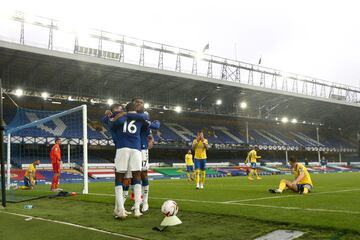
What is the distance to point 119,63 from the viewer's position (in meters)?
35.1

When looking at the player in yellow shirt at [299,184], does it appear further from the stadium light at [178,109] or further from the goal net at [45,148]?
the stadium light at [178,109]

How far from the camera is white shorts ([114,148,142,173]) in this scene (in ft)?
22.6

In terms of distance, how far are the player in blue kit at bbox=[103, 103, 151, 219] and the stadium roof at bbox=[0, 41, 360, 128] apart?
26.1 m

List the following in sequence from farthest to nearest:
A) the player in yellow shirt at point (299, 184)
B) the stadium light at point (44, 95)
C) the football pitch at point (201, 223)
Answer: the stadium light at point (44, 95) < the player in yellow shirt at point (299, 184) < the football pitch at point (201, 223)

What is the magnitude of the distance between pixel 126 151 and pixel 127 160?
0.56ft

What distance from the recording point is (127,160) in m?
6.91

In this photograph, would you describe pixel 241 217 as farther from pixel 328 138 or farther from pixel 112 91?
pixel 328 138

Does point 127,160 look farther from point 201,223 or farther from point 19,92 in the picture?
point 19,92

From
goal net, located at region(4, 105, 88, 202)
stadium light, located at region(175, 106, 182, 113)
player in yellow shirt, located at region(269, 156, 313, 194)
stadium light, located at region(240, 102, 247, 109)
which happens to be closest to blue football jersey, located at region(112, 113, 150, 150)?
player in yellow shirt, located at region(269, 156, 313, 194)

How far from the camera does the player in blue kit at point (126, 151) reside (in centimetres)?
689

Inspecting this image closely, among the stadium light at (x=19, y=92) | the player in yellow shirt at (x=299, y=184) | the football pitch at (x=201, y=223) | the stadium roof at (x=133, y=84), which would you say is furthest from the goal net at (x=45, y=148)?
the football pitch at (x=201, y=223)

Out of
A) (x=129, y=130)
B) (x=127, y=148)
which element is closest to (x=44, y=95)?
(x=129, y=130)

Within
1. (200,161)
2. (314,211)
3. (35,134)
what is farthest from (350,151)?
(314,211)

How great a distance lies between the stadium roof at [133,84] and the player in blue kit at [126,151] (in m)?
26.1
